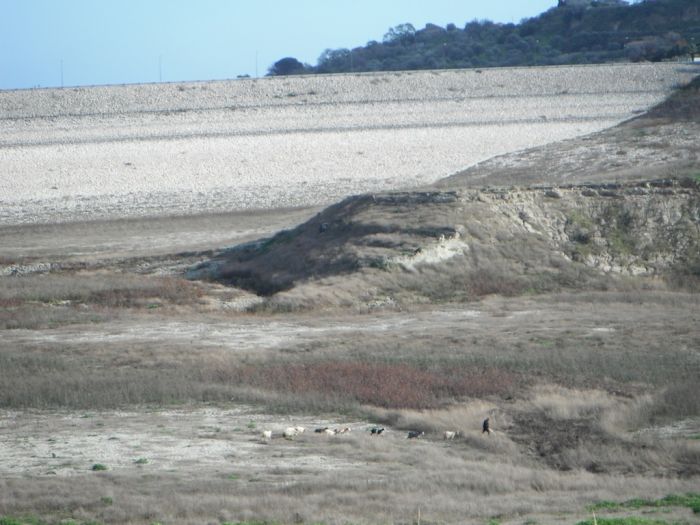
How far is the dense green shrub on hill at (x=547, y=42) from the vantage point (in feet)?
289

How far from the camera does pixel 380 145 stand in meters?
53.7

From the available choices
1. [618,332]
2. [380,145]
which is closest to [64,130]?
[380,145]

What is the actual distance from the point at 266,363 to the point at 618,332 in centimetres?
714

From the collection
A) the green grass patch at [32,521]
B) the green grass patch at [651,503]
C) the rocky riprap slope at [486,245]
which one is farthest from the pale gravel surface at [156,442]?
the rocky riprap slope at [486,245]

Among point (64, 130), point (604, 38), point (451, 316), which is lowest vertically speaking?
point (451, 316)

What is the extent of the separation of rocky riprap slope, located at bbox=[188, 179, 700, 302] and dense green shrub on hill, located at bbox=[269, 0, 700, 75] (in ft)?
166

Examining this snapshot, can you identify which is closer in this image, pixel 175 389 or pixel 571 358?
pixel 175 389

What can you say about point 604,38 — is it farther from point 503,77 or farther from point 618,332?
point 618,332

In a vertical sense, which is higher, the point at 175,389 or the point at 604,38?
the point at 604,38

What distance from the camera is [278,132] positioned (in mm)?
54406

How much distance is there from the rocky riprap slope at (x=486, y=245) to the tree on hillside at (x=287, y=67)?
64.2 metres

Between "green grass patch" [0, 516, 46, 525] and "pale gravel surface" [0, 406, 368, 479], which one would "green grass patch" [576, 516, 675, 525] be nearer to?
"pale gravel surface" [0, 406, 368, 479]

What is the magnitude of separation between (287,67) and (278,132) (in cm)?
4232

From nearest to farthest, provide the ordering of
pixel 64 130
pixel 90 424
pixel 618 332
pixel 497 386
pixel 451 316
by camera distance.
→ 1. pixel 90 424
2. pixel 497 386
3. pixel 618 332
4. pixel 451 316
5. pixel 64 130
